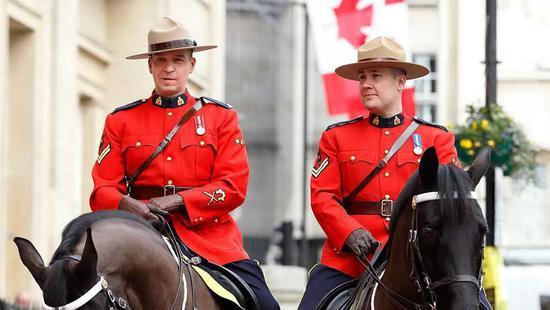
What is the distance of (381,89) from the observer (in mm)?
8852

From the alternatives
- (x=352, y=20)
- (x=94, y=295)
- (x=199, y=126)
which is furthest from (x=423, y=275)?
(x=352, y=20)

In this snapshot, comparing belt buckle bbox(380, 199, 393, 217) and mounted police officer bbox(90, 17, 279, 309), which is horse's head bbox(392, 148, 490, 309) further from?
mounted police officer bbox(90, 17, 279, 309)

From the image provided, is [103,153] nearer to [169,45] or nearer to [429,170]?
[169,45]

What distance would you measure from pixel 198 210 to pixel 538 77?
24.1m

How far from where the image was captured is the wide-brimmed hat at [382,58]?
8.85 m

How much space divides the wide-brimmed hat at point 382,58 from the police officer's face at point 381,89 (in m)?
0.04

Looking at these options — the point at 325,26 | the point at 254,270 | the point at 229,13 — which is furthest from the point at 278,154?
the point at 254,270

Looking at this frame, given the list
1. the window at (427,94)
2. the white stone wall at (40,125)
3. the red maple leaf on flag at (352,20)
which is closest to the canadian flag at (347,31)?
the red maple leaf on flag at (352,20)

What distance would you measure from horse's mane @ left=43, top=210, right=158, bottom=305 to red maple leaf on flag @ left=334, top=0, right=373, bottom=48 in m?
10.8

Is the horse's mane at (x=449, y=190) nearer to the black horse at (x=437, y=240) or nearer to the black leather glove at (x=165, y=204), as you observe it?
the black horse at (x=437, y=240)

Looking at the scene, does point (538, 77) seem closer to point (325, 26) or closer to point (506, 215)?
point (506, 215)

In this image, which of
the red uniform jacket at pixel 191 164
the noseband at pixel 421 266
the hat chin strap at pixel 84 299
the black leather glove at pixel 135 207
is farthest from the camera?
the red uniform jacket at pixel 191 164

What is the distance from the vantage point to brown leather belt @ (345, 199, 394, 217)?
28.5 feet

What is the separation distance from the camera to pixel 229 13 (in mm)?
42062
